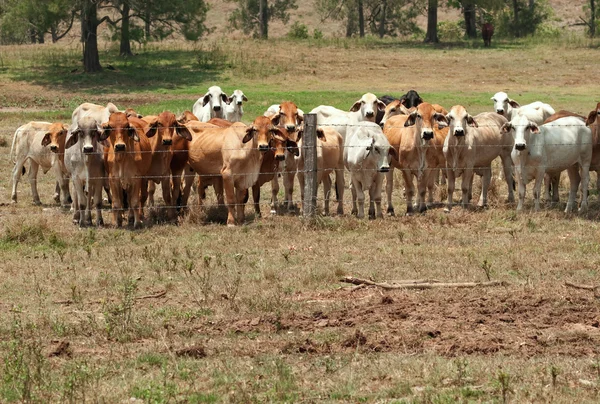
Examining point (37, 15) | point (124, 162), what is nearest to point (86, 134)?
point (124, 162)

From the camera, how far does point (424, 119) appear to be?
17469 millimetres

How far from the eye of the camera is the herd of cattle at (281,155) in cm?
1619

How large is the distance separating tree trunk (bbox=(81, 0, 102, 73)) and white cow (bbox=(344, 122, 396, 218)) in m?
26.8

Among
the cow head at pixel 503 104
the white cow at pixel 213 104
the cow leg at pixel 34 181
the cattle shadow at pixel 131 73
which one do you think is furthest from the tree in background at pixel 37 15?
the cow head at pixel 503 104

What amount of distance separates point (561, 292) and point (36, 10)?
3479 cm

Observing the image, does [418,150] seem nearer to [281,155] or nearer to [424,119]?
[424,119]

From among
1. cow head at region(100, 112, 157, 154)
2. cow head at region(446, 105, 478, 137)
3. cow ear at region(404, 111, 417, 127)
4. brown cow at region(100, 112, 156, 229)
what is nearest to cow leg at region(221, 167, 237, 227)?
brown cow at region(100, 112, 156, 229)

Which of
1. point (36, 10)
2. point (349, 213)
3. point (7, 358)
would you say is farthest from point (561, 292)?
point (36, 10)

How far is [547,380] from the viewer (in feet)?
26.7

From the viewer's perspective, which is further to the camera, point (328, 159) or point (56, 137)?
point (328, 159)

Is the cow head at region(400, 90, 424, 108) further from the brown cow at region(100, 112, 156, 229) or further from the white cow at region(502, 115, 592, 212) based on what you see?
the brown cow at region(100, 112, 156, 229)

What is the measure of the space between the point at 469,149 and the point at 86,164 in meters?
6.47

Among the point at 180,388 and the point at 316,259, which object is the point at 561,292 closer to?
the point at 316,259

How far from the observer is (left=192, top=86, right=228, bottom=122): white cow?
72.6 ft
